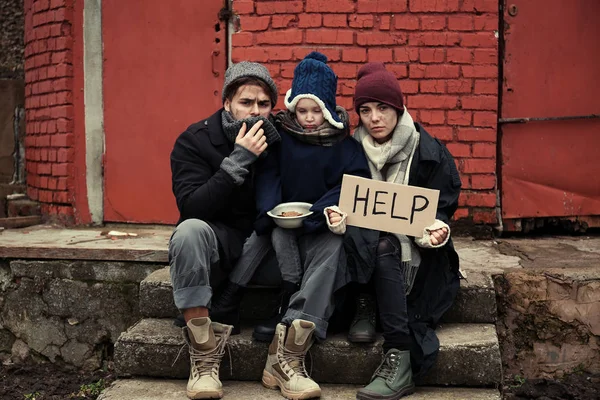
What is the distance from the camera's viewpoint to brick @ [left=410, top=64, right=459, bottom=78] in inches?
181

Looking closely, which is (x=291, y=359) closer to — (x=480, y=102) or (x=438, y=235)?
(x=438, y=235)

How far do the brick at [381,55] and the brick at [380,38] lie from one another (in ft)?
0.15

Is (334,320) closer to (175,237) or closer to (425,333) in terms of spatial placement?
(425,333)

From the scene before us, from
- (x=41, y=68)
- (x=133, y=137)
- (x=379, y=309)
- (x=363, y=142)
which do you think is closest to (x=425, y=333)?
(x=379, y=309)

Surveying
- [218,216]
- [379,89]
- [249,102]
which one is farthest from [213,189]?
[379,89]

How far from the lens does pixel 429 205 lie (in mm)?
3010

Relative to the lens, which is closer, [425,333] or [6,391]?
[425,333]

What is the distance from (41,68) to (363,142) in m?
3.15

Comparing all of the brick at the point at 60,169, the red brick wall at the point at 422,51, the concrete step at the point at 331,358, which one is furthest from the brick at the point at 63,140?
the concrete step at the point at 331,358

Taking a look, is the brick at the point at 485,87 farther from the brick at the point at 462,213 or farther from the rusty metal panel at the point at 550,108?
the brick at the point at 462,213

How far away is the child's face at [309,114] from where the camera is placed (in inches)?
123

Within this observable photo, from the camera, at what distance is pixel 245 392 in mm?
3047

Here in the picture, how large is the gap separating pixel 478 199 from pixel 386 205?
5.97 feet

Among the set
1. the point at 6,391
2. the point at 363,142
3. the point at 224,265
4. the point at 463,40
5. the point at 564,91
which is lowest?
the point at 6,391
